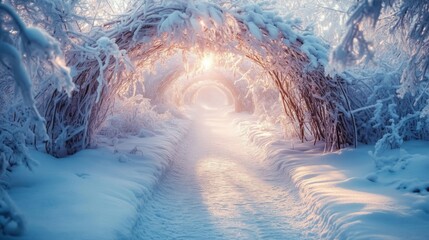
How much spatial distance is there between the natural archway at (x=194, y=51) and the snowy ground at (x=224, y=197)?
1.76 ft

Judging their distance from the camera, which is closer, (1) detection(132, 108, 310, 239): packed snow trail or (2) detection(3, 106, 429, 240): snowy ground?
(2) detection(3, 106, 429, 240): snowy ground

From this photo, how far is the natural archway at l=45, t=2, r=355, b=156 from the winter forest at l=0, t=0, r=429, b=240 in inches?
1.2

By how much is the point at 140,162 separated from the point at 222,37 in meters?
2.87

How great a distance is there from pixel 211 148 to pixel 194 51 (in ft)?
13.4

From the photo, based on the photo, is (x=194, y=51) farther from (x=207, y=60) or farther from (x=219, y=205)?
(x=219, y=205)

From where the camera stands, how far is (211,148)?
11.0 meters

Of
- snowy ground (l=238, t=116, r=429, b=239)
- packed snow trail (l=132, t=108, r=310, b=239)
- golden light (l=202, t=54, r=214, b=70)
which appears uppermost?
golden light (l=202, t=54, r=214, b=70)

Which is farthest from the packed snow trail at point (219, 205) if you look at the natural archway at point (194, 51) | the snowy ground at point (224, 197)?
the natural archway at point (194, 51)

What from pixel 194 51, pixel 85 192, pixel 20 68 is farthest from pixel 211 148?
pixel 20 68

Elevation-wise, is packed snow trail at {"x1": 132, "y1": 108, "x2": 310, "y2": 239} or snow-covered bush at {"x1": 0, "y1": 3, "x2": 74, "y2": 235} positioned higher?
snow-covered bush at {"x1": 0, "y1": 3, "x2": 74, "y2": 235}

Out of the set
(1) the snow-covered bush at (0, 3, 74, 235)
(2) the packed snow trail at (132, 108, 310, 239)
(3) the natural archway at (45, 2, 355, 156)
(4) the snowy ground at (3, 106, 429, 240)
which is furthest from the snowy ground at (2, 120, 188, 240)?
(3) the natural archway at (45, 2, 355, 156)

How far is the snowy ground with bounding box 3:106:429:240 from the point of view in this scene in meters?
3.88

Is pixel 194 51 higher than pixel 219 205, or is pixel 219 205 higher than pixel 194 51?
pixel 194 51

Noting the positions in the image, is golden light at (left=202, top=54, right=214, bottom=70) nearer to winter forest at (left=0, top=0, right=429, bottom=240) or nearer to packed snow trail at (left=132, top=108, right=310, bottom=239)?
winter forest at (left=0, top=0, right=429, bottom=240)
